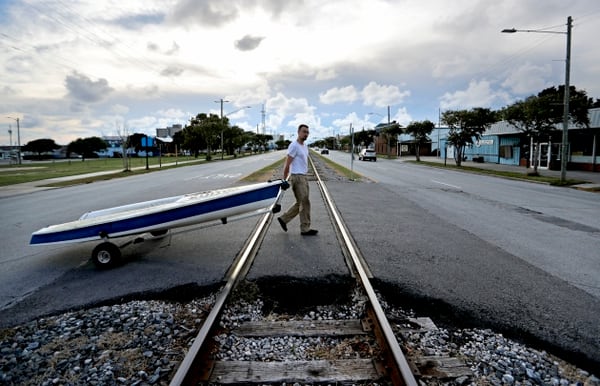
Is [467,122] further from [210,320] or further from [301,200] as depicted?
[210,320]

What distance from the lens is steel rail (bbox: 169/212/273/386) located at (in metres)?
2.89

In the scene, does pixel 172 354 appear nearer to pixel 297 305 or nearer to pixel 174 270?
pixel 297 305

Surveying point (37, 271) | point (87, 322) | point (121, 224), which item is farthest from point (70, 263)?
point (87, 322)

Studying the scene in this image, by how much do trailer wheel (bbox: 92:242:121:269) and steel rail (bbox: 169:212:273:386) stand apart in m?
1.79

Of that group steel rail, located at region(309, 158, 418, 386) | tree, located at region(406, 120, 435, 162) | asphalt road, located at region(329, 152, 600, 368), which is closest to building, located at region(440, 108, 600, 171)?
tree, located at region(406, 120, 435, 162)

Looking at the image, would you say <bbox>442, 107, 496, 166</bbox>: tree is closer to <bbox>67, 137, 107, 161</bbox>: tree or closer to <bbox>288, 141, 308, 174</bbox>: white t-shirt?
<bbox>288, 141, 308, 174</bbox>: white t-shirt

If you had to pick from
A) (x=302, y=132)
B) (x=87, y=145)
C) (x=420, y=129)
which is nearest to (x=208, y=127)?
(x=420, y=129)

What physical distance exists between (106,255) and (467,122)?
117 ft

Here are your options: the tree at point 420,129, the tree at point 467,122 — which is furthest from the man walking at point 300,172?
the tree at point 420,129

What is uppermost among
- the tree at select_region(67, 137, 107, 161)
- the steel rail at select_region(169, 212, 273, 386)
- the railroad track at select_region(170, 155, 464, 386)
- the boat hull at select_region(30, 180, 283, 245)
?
the tree at select_region(67, 137, 107, 161)

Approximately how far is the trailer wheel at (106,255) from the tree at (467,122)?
35490 mm

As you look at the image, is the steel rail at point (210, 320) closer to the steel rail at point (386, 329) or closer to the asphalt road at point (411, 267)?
the asphalt road at point (411, 267)

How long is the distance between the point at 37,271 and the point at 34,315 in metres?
1.94

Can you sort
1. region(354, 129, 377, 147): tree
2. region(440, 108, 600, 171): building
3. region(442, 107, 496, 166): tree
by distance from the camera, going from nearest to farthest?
region(440, 108, 600, 171): building → region(442, 107, 496, 166): tree → region(354, 129, 377, 147): tree
